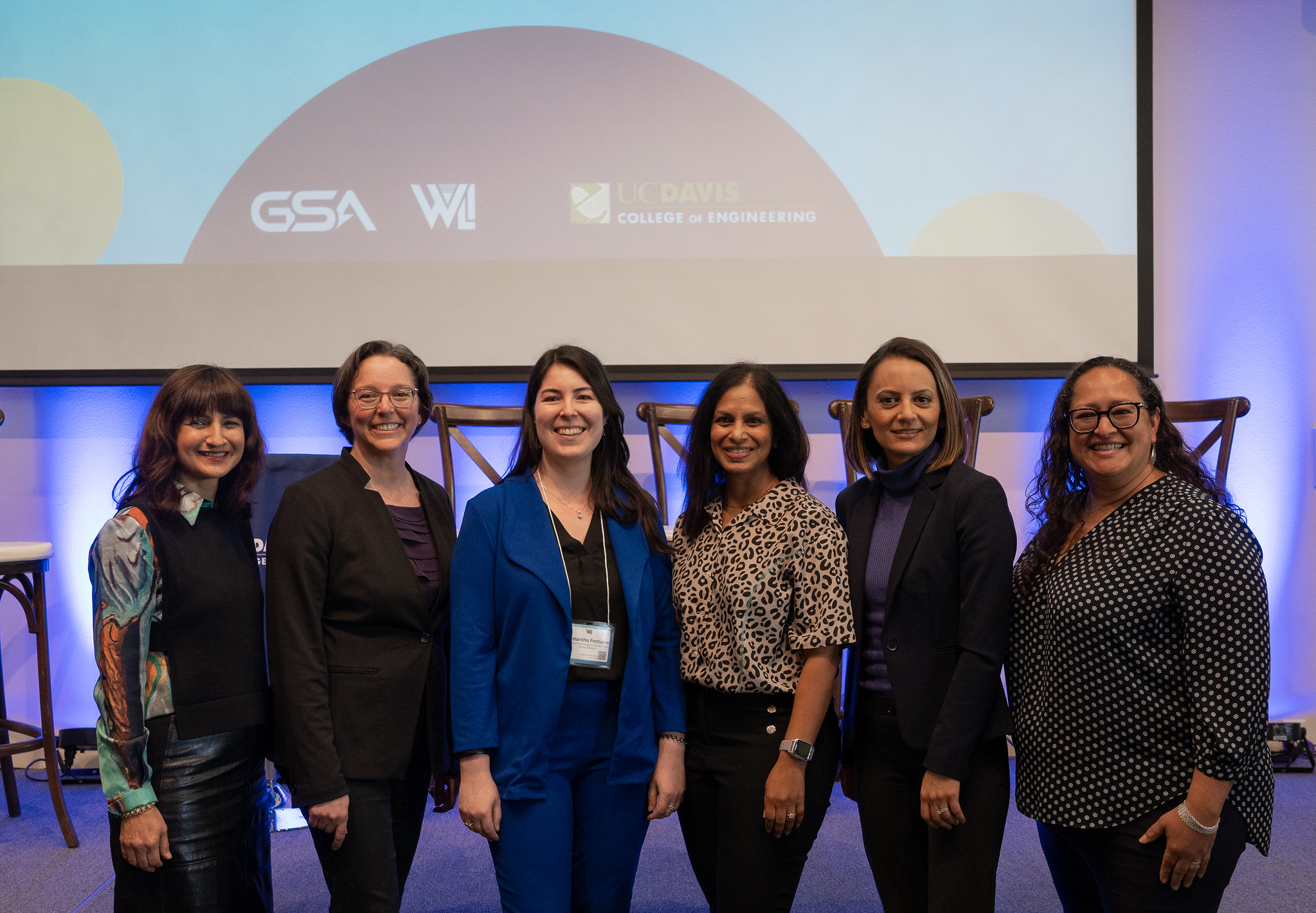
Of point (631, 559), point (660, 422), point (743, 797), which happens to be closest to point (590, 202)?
point (660, 422)

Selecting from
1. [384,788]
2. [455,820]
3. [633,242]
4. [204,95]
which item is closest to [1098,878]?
[384,788]

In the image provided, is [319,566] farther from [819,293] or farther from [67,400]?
[67,400]

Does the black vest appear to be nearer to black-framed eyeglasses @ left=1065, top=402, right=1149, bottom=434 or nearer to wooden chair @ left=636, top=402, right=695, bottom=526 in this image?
black-framed eyeglasses @ left=1065, top=402, right=1149, bottom=434

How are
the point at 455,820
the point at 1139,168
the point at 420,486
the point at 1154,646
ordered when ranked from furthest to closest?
the point at 1139,168 → the point at 455,820 → the point at 420,486 → the point at 1154,646

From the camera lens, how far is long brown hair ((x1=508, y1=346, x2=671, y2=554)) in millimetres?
1578

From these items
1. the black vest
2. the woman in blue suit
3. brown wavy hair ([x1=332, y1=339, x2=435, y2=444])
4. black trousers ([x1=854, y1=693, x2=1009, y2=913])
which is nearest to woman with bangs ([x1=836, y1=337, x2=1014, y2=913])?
black trousers ([x1=854, y1=693, x2=1009, y2=913])

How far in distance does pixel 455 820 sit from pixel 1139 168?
154 inches

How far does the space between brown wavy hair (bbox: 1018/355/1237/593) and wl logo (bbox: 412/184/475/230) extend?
270 centimetres

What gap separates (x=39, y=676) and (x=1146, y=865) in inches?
134

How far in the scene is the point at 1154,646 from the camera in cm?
136

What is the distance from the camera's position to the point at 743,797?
4.82 ft

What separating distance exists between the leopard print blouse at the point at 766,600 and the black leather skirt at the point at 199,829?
88 centimetres

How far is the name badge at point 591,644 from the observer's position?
57.0 inches

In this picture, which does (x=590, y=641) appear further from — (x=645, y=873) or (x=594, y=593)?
(x=645, y=873)
